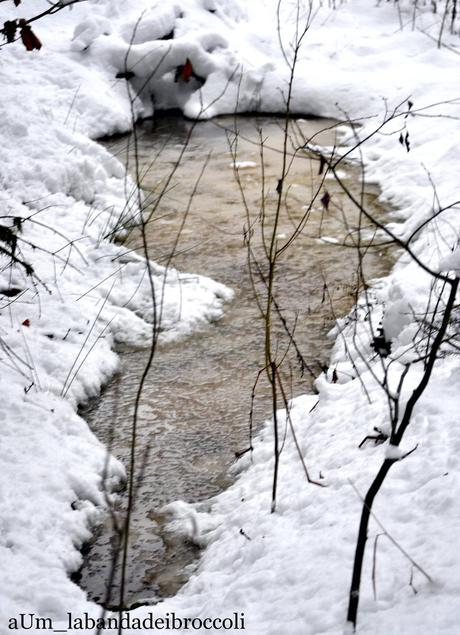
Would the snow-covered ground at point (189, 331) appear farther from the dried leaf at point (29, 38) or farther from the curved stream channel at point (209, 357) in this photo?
the dried leaf at point (29, 38)

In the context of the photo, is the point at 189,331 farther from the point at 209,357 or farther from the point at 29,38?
the point at 29,38

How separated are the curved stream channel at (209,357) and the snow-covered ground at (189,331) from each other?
5.8 inches

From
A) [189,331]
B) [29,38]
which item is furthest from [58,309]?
[29,38]

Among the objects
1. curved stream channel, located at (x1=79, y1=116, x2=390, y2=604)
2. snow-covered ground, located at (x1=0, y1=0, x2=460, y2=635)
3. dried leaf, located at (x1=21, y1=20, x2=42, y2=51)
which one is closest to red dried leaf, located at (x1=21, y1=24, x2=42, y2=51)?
dried leaf, located at (x1=21, y1=20, x2=42, y2=51)

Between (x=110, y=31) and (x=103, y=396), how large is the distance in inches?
290

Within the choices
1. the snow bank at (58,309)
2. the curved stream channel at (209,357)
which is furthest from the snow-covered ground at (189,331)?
the curved stream channel at (209,357)

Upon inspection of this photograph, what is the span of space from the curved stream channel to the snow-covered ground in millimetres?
146

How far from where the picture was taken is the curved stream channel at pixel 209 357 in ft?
11.4

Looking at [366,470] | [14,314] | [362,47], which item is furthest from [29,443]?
[362,47]

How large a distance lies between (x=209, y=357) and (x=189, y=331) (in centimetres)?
37

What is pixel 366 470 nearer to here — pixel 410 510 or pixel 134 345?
pixel 410 510

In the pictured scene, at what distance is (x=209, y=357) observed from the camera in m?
4.97

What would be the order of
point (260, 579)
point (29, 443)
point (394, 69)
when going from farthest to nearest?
1. point (394, 69)
2. point (29, 443)
3. point (260, 579)

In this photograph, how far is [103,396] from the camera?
15.1 ft
